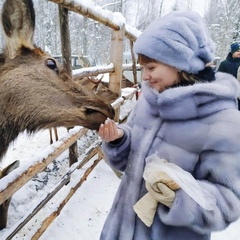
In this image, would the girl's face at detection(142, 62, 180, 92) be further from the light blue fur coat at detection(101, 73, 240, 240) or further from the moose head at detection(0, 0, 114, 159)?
the moose head at detection(0, 0, 114, 159)

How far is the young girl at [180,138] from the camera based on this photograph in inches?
52.5

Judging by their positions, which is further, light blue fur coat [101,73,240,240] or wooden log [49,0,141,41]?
wooden log [49,0,141,41]

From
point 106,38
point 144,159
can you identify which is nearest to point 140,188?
point 144,159

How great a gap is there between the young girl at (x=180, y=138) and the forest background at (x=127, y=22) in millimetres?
33805

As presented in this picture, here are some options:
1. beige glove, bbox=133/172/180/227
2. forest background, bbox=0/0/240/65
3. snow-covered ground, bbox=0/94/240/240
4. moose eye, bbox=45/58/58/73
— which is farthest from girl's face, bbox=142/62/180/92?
forest background, bbox=0/0/240/65

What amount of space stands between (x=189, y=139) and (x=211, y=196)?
0.95 ft

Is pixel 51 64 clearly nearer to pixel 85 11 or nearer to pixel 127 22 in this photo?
pixel 85 11

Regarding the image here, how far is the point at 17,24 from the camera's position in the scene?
7.10 feet

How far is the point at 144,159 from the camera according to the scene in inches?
63.2

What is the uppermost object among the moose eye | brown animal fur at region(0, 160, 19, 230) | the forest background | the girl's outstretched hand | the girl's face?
the girl's face

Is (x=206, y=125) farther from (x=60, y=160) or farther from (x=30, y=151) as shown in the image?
(x=30, y=151)

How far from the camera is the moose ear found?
207 centimetres

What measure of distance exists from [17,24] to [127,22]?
40.1 metres

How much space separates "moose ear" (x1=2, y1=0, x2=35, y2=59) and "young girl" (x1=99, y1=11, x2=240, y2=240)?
1022mm
